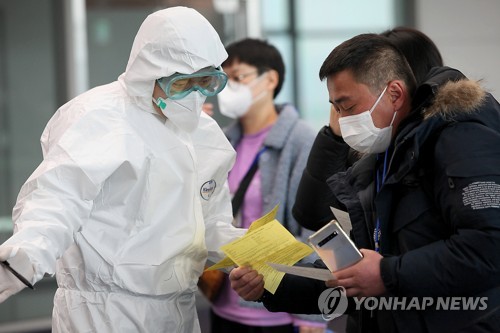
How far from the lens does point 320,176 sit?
8.68ft

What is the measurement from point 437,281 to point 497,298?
0.18 meters

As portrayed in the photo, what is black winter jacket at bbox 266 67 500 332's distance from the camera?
6.01 ft

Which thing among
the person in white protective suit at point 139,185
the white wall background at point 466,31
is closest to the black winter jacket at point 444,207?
the person in white protective suit at point 139,185

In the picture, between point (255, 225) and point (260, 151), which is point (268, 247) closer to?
point (255, 225)

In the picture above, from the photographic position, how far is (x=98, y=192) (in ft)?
7.22

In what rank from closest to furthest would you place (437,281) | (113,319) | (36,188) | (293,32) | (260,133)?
1. (437,281)
2. (36,188)
3. (113,319)
4. (260,133)
5. (293,32)

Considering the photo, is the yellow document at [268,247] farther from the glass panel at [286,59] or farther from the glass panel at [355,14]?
the glass panel at [355,14]

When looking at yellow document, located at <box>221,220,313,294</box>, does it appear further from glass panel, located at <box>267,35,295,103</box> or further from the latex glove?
glass panel, located at <box>267,35,295,103</box>

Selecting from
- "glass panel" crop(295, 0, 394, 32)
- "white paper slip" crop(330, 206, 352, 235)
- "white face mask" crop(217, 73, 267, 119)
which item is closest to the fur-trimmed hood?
"white paper slip" crop(330, 206, 352, 235)

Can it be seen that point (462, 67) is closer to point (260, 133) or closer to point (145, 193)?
point (260, 133)

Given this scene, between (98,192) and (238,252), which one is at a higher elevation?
(98,192)

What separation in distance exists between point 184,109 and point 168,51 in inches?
7.3

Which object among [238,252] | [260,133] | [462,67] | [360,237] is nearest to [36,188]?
[238,252]

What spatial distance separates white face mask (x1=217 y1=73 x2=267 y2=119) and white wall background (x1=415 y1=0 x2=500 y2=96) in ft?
11.3
